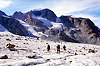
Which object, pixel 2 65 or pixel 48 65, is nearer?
pixel 2 65

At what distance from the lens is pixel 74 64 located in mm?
16734

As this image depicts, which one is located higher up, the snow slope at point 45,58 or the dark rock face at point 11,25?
the dark rock face at point 11,25

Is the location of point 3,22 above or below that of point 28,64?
above

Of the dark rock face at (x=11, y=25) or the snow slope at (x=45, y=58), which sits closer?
the snow slope at (x=45, y=58)

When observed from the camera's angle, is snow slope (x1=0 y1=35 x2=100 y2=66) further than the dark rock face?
No

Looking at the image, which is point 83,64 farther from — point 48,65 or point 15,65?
point 15,65

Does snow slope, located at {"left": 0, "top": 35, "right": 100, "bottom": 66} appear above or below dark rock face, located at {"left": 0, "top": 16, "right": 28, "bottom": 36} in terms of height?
below

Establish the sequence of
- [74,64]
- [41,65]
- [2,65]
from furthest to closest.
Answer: [74,64] → [41,65] → [2,65]

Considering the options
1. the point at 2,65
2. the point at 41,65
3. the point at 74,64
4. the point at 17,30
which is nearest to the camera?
the point at 2,65

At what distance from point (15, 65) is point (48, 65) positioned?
332 cm

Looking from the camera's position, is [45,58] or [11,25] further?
[11,25]

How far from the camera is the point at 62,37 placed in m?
191

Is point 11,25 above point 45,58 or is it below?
above

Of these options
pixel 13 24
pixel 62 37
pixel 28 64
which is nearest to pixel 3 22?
pixel 13 24
